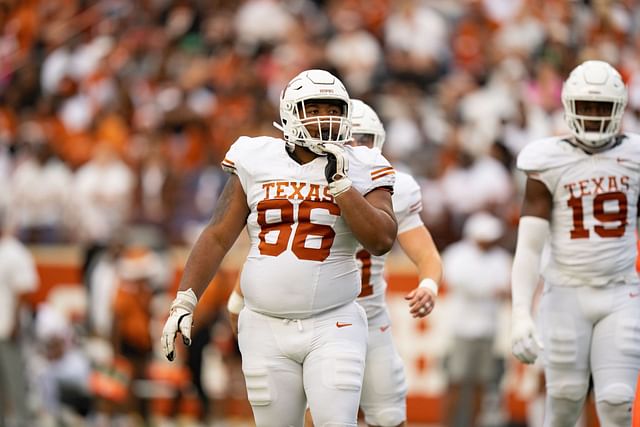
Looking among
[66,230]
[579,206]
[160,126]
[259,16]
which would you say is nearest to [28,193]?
[66,230]

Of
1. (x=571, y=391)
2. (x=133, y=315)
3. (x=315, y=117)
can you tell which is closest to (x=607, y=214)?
(x=571, y=391)

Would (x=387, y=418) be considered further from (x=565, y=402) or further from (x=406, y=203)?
(x=406, y=203)

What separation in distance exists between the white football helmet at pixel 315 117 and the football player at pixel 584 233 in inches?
56.0

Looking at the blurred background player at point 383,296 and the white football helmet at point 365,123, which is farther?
the white football helmet at point 365,123

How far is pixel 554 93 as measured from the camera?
1436 cm

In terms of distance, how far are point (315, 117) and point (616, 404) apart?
7.05ft

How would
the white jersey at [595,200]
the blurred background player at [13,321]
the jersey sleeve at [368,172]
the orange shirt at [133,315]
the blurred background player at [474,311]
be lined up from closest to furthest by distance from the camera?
the jersey sleeve at [368,172], the white jersey at [595,200], the blurred background player at [474,311], the blurred background player at [13,321], the orange shirt at [133,315]

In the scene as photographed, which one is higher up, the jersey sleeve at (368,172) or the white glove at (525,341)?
the jersey sleeve at (368,172)

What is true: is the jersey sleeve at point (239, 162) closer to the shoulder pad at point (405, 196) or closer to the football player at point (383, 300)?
the football player at point (383, 300)

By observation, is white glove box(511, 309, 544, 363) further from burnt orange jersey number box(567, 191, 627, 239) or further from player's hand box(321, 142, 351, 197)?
player's hand box(321, 142, 351, 197)

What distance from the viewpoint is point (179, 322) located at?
598 cm

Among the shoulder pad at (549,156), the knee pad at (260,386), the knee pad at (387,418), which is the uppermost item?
the shoulder pad at (549,156)

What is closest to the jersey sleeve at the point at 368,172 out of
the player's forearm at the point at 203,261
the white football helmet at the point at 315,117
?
the white football helmet at the point at 315,117

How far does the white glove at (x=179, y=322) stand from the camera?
234 inches
